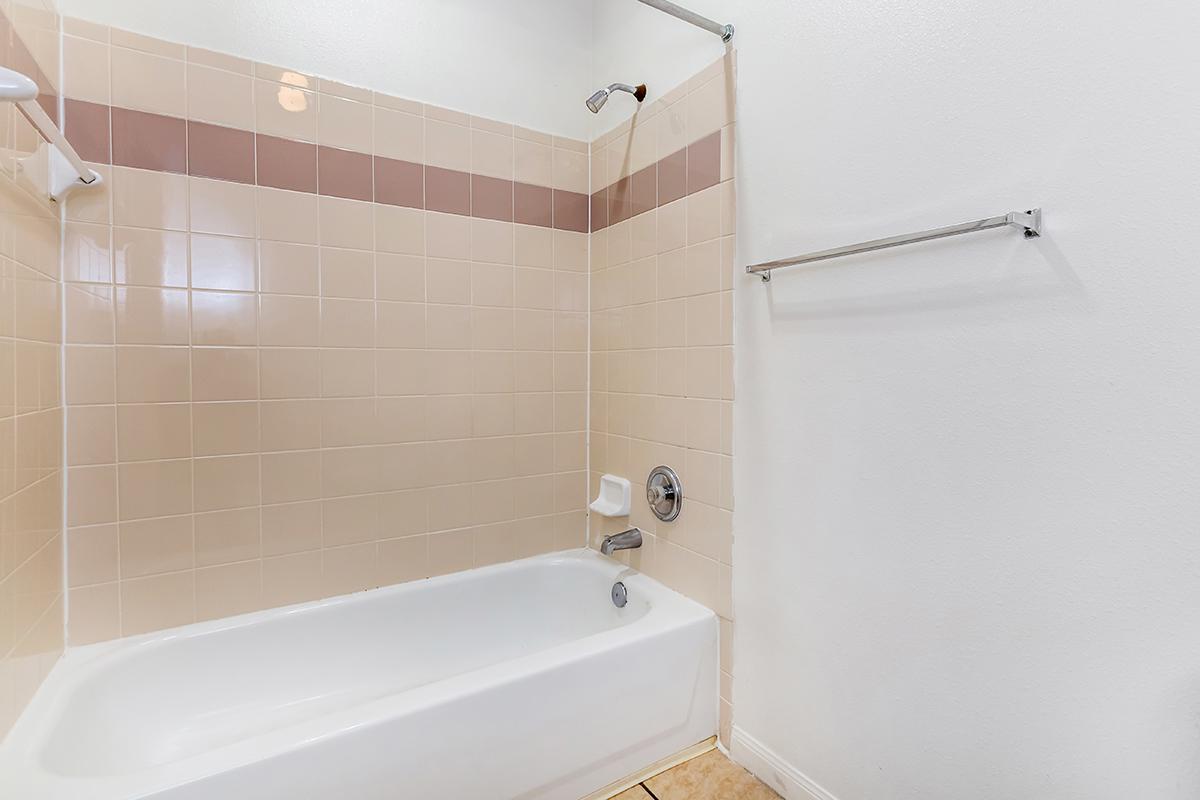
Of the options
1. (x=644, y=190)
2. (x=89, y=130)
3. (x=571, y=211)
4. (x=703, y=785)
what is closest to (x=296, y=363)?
(x=89, y=130)

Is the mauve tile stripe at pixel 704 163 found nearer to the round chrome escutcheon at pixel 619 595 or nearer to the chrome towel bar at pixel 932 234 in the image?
the chrome towel bar at pixel 932 234

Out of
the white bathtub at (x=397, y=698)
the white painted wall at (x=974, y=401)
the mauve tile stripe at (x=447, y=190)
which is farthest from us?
the mauve tile stripe at (x=447, y=190)

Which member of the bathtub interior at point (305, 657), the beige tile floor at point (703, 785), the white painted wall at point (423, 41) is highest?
the white painted wall at point (423, 41)

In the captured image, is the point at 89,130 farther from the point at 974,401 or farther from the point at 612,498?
the point at 974,401

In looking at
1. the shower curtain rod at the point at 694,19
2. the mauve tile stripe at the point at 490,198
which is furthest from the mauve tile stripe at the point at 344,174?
the shower curtain rod at the point at 694,19

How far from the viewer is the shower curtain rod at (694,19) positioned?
1.43 m

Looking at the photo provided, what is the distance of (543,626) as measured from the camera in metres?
2.03

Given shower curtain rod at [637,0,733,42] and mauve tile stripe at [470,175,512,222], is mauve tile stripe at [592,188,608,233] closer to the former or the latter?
mauve tile stripe at [470,175,512,222]

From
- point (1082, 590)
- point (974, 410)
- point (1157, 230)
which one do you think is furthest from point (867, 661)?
point (1157, 230)

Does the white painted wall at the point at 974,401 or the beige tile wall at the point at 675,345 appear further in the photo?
the beige tile wall at the point at 675,345

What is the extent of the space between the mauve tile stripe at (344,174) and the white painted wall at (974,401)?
3.73ft

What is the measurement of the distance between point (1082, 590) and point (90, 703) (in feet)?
6.79

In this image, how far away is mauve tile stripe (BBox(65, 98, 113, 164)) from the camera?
4.60ft

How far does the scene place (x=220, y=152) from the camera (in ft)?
5.09
